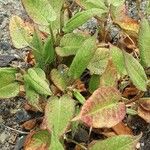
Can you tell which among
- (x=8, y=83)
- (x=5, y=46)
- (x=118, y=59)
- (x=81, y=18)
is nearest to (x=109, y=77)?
(x=118, y=59)

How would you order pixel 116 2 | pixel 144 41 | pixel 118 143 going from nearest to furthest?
1. pixel 118 143
2. pixel 144 41
3. pixel 116 2

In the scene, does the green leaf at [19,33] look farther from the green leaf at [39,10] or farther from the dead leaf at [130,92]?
the dead leaf at [130,92]

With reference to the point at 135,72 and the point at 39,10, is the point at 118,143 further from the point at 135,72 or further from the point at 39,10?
the point at 39,10

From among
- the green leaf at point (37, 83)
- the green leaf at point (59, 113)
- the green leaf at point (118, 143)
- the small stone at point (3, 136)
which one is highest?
the green leaf at point (37, 83)

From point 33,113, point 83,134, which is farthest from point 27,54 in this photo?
point 83,134

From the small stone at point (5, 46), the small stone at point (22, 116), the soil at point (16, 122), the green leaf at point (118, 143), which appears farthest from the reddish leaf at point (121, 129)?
the small stone at point (5, 46)

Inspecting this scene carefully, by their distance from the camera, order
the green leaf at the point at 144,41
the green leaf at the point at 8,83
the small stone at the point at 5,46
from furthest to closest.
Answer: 1. the small stone at the point at 5,46
2. the green leaf at the point at 8,83
3. the green leaf at the point at 144,41

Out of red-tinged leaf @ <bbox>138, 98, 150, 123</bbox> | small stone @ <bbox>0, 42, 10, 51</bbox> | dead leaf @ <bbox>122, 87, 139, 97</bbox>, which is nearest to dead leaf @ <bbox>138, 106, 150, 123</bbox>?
red-tinged leaf @ <bbox>138, 98, 150, 123</bbox>
